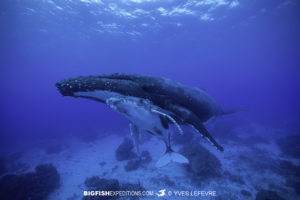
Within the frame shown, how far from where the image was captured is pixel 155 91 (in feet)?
13.7

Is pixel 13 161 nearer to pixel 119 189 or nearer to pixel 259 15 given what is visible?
pixel 119 189

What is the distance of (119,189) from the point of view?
Result: 1009 cm

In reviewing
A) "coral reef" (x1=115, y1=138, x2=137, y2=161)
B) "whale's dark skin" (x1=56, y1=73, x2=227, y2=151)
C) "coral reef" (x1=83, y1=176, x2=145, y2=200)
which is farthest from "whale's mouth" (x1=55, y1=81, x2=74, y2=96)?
"coral reef" (x1=115, y1=138, x2=137, y2=161)

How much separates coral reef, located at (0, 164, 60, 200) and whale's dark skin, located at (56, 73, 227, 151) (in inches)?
469

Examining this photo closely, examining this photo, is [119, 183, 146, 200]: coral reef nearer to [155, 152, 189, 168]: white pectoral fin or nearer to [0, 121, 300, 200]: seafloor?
[0, 121, 300, 200]: seafloor

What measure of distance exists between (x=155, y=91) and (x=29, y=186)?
13016 millimetres

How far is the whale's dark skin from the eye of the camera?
318 cm

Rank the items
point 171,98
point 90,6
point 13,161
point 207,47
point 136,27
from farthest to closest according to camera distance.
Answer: point 207,47 < point 136,27 < point 90,6 < point 13,161 < point 171,98

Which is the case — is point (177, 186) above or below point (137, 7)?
below

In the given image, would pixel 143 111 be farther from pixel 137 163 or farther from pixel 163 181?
pixel 137 163

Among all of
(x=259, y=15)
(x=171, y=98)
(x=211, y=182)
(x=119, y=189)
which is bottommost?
(x=119, y=189)

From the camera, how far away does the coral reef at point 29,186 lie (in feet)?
33.7

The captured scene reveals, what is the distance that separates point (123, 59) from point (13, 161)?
146 feet

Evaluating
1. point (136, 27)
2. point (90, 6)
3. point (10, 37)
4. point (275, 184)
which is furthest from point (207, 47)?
point (10, 37)
